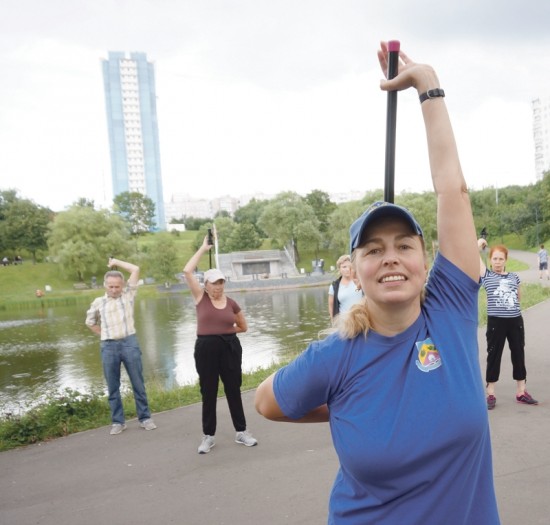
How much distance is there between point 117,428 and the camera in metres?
5.85

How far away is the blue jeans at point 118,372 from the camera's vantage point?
5.95 m

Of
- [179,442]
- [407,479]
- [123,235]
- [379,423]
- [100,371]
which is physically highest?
[123,235]

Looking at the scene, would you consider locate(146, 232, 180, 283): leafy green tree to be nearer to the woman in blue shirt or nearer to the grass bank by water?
the grass bank by water

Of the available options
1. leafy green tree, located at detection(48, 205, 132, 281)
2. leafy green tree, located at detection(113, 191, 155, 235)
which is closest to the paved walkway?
leafy green tree, located at detection(48, 205, 132, 281)

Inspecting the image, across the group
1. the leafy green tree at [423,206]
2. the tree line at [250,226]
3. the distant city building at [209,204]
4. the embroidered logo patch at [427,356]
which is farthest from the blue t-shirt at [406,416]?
the distant city building at [209,204]

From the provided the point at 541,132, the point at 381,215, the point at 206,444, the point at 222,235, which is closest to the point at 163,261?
the point at 222,235

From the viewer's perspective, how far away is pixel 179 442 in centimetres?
532

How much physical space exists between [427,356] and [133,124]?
143m

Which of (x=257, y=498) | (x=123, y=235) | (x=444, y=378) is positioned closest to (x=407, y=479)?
(x=444, y=378)

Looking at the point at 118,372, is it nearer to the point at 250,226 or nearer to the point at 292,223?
the point at 292,223

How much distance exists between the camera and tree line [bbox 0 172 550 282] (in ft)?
174

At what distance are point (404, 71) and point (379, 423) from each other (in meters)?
1.21

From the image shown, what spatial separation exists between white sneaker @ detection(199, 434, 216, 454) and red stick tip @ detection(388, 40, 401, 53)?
4.42m

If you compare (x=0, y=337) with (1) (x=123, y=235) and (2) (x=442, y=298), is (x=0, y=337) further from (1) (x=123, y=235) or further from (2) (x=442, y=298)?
(1) (x=123, y=235)
